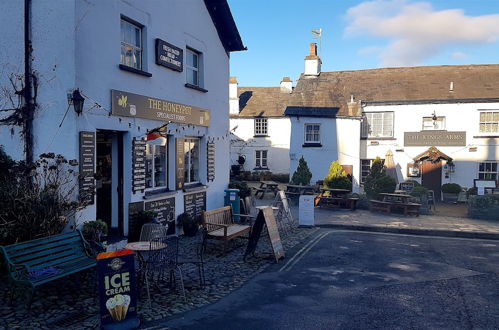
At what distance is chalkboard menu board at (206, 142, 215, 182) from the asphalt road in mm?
4350

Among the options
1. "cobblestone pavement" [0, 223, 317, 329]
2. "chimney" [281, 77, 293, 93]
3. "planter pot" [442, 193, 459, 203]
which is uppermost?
"chimney" [281, 77, 293, 93]

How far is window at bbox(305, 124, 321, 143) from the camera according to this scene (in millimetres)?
25152

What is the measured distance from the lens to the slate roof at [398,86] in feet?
77.0

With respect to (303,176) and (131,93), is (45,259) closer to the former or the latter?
(131,93)

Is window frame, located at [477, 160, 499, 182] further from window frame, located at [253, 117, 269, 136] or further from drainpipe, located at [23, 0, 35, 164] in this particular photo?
drainpipe, located at [23, 0, 35, 164]

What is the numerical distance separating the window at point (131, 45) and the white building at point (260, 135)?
77.6ft

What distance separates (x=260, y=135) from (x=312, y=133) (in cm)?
974

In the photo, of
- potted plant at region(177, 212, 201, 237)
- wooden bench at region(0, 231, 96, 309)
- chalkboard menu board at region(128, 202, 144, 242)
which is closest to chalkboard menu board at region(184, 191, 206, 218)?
potted plant at region(177, 212, 201, 237)

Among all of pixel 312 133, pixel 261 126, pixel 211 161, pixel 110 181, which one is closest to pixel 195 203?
pixel 211 161

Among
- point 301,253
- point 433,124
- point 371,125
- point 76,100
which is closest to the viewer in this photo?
point 76,100

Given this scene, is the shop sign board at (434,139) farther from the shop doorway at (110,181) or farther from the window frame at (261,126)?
the shop doorway at (110,181)

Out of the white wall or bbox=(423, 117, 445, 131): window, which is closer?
bbox=(423, 117, 445, 131): window

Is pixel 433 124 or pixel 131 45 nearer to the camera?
pixel 131 45

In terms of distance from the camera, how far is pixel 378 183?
1903cm
